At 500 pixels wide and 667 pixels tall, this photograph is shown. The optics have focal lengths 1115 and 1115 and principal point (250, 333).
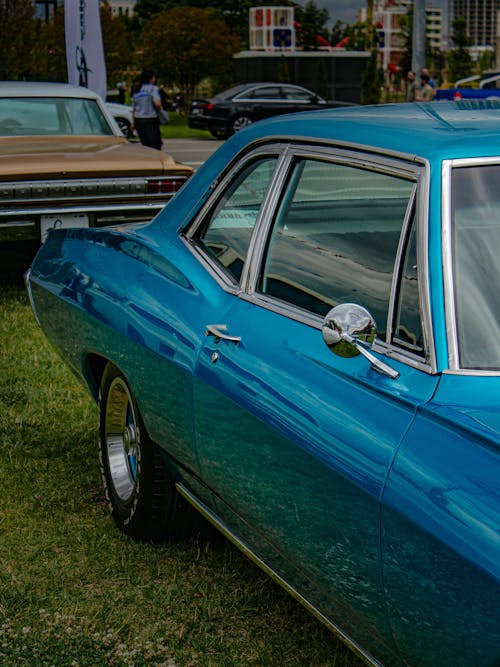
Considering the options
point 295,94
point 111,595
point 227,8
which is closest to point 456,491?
point 111,595

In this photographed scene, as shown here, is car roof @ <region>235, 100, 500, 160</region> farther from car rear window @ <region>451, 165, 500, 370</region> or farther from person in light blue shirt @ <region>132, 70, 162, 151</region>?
person in light blue shirt @ <region>132, 70, 162, 151</region>

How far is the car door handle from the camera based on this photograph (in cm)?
306

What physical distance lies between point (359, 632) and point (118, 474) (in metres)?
1.72

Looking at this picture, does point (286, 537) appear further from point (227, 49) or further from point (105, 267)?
point (227, 49)

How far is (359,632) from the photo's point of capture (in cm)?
254

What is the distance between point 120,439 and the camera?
414cm

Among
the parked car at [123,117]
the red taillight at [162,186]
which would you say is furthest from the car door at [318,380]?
the parked car at [123,117]

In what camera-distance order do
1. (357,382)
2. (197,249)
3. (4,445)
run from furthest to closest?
(4,445), (197,249), (357,382)

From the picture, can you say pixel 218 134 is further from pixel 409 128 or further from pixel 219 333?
pixel 409 128

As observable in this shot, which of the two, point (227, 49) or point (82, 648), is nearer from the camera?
point (82, 648)

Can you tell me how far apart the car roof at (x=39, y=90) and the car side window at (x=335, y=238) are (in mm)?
6608

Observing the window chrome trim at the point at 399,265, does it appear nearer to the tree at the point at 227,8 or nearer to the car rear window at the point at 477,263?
the car rear window at the point at 477,263

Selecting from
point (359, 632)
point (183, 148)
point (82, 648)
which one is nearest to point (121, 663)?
point (82, 648)

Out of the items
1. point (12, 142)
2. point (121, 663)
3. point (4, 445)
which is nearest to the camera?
point (121, 663)
